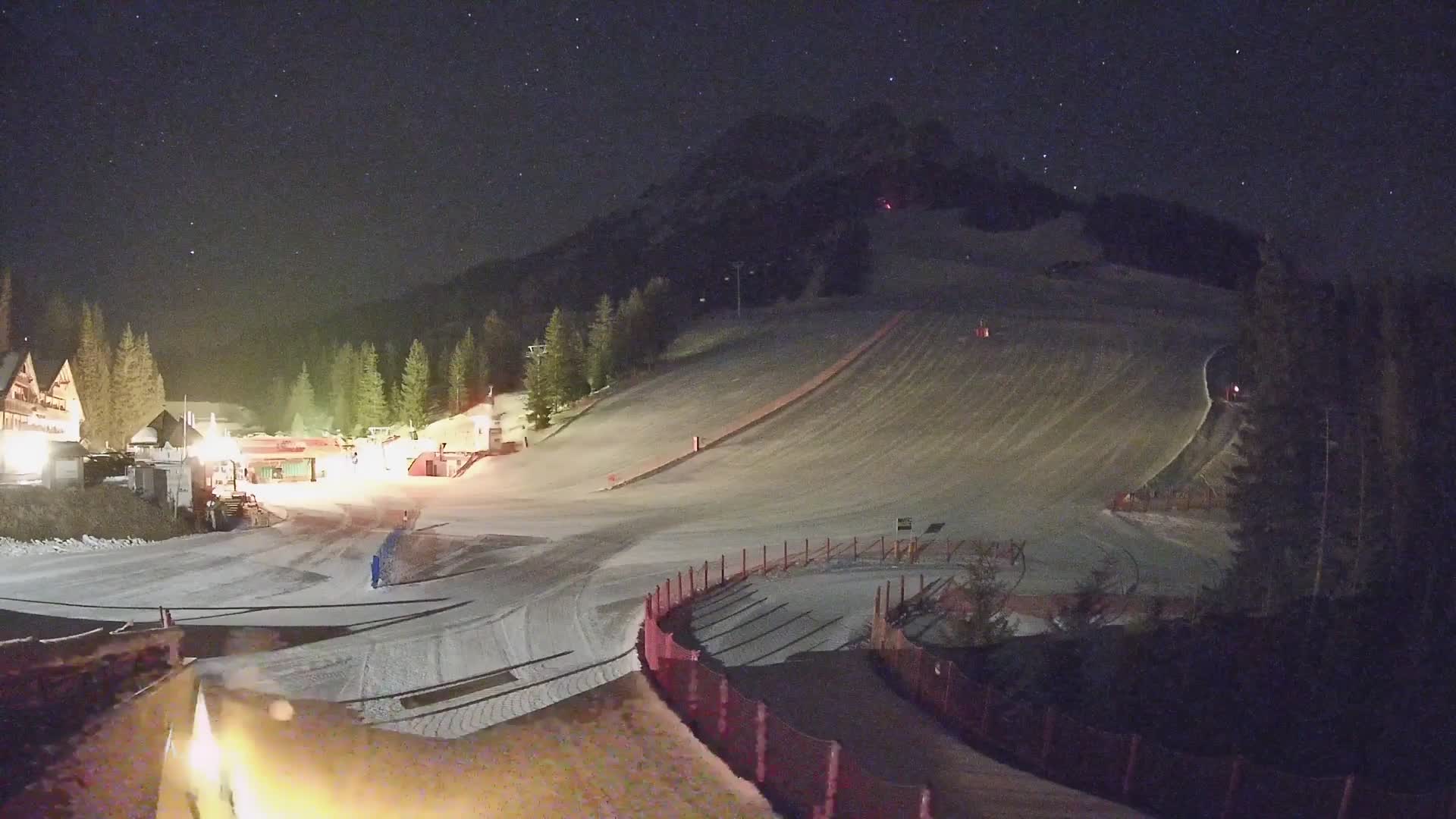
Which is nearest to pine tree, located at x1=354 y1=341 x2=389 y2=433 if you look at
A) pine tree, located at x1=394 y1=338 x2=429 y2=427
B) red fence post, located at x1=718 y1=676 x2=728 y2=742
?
pine tree, located at x1=394 y1=338 x2=429 y2=427

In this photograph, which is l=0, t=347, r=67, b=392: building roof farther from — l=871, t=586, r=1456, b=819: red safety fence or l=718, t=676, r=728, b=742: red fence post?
l=871, t=586, r=1456, b=819: red safety fence

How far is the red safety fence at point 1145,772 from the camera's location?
878 centimetres

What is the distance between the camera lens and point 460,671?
1374 cm

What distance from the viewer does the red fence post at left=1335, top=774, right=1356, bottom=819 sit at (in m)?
8.31

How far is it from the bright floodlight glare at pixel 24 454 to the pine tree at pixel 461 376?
43016mm

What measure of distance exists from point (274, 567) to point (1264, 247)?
26218mm

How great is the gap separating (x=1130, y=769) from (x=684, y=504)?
85.4 ft

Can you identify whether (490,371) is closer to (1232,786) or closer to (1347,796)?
(1232,786)

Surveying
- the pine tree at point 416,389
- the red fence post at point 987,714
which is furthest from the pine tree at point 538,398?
the red fence post at point 987,714

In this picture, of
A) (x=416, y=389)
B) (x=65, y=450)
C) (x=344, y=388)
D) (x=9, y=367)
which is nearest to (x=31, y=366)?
(x=9, y=367)

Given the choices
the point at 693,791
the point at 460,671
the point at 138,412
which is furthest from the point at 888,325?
the point at 693,791

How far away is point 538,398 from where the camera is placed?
59156mm

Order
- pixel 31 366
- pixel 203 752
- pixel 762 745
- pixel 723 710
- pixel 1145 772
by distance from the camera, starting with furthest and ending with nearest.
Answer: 1. pixel 31 366
2. pixel 1145 772
3. pixel 723 710
4. pixel 762 745
5. pixel 203 752

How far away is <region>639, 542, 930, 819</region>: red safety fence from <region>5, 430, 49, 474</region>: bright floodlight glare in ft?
97.7
